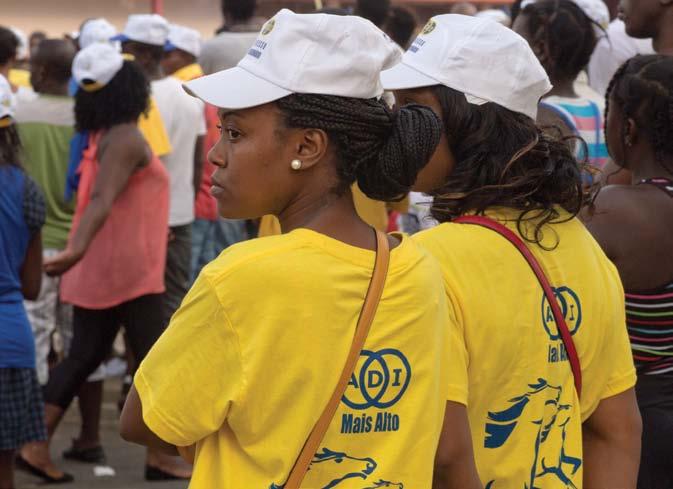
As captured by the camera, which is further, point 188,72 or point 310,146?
point 188,72

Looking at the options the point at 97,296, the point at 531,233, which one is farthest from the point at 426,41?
the point at 97,296

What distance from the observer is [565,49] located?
523cm

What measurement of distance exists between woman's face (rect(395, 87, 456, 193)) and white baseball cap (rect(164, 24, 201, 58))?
589cm

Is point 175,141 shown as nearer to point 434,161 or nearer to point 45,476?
point 45,476

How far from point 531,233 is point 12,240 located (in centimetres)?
309

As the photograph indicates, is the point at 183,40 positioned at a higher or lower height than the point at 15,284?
lower

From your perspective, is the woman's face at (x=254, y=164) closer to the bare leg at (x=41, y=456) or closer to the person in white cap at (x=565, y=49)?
the person in white cap at (x=565, y=49)

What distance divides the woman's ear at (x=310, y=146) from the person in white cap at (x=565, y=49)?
300 centimetres

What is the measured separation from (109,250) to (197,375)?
407 centimetres

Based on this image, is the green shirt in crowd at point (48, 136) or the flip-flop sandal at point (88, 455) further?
the green shirt in crowd at point (48, 136)

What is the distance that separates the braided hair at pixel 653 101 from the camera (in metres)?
3.32

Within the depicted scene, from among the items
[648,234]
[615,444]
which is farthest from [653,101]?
[615,444]

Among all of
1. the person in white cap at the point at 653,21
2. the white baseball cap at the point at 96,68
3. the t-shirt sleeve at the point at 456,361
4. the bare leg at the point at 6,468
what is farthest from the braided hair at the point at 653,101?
the white baseball cap at the point at 96,68

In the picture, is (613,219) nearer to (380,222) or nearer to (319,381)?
(319,381)
